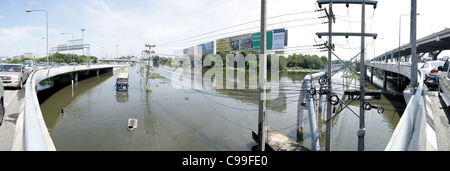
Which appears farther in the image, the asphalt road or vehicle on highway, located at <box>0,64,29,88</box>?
vehicle on highway, located at <box>0,64,29,88</box>

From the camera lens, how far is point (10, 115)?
8.29 metres

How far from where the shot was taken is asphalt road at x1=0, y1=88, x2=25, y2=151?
20.3 ft

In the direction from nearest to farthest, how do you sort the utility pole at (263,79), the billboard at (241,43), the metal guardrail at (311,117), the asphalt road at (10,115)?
the asphalt road at (10,115) < the utility pole at (263,79) < the metal guardrail at (311,117) < the billboard at (241,43)

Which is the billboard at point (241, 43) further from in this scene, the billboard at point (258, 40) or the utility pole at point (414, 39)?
the utility pole at point (414, 39)

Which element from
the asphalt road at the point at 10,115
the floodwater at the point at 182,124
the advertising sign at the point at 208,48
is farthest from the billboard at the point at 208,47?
the asphalt road at the point at 10,115

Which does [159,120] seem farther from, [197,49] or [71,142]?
[197,49]

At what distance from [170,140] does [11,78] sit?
9980 millimetres

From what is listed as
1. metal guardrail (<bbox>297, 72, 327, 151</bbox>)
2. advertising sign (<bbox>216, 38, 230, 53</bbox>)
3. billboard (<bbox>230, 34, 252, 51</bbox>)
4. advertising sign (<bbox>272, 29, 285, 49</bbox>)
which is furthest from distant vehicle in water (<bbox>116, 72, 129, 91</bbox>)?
advertising sign (<bbox>216, 38, 230, 53</bbox>)

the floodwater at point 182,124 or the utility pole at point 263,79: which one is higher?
the utility pole at point 263,79

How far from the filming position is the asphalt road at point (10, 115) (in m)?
6.18

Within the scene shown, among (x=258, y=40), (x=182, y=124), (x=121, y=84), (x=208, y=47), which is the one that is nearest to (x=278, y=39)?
(x=258, y=40)

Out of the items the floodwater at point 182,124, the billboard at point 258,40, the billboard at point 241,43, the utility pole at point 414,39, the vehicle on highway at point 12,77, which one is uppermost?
the billboard at point 241,43

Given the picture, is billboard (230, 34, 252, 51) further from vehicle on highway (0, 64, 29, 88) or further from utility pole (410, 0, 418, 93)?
vehicle on highway (0, 64, 29, 88)

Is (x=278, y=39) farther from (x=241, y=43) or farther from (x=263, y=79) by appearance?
(x=263, y=79)
